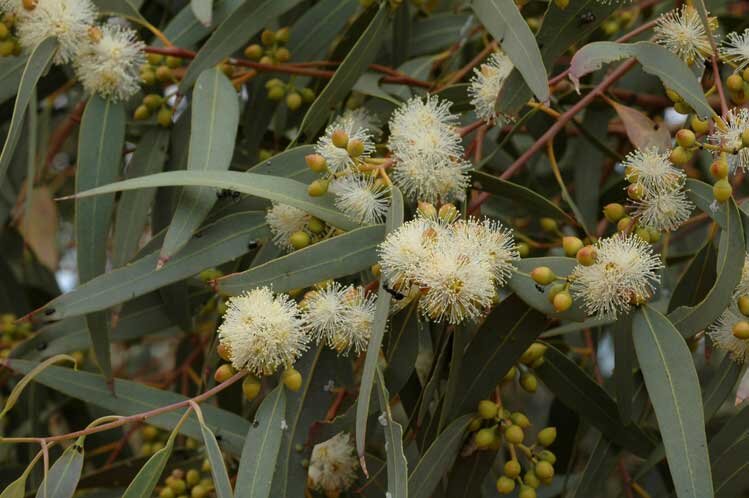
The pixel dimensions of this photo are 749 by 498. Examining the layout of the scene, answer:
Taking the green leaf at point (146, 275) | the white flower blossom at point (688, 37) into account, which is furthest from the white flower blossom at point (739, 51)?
the green leaf at point (146, 275)

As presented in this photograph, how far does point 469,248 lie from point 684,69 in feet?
1.36

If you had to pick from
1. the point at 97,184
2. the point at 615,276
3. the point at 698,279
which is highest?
the point at 97,184

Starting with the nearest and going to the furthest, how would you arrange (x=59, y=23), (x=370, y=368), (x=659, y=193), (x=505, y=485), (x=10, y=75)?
(x=370, y=368)
(x=659, y=193)
(x=505, y=485)
(x=59, y=23)
(x=10, y=75)

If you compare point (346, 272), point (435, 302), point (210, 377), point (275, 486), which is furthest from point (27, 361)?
point (435, 302)

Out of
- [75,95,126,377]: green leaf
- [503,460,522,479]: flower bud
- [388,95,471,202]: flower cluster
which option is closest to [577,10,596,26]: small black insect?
[388,95,471,202]: flower cluster

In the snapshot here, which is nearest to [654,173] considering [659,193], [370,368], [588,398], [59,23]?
[659,193]

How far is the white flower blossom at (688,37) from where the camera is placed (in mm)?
1394

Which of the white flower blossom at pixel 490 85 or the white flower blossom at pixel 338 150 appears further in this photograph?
the white flower blossom at pixel 490 85

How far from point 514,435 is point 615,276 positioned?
0.99ft

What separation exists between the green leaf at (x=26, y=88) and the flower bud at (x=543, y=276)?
0.77 metres

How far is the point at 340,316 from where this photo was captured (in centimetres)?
128

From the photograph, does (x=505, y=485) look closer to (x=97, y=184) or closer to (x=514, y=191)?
(x=514, y=191)

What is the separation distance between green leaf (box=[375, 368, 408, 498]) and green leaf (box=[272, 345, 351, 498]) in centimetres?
20

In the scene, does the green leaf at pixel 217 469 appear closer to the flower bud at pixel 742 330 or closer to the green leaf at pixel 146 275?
the green leaf at pixel 146 275
